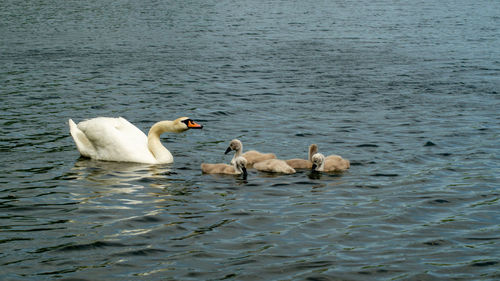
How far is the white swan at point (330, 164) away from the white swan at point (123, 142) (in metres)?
2.52

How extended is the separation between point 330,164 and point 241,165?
1726mm

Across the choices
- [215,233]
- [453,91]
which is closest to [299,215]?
[215,233]

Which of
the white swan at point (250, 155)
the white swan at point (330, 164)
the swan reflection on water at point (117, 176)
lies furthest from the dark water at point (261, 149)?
the white swan at point (250, 155)

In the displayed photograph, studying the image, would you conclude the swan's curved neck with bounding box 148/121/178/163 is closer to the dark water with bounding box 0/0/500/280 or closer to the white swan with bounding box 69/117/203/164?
the white swan with bounding box 69/117/203/164

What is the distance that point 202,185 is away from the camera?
44.4ft

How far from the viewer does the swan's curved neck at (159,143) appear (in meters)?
15.3

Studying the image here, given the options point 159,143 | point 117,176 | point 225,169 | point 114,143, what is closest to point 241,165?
point 225,169

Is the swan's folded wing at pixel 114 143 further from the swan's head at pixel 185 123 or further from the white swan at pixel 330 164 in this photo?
the white swan at pixel 330 164

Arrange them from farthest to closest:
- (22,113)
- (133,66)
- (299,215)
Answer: (133,66), (22,113), (299,215)

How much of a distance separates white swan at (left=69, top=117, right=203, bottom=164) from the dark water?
27cm

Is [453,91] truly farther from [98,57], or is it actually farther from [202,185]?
[98,57]

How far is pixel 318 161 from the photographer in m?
14.1

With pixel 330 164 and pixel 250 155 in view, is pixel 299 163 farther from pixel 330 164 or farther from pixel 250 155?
pixel 250 155

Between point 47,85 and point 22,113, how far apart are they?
4.08 metres
